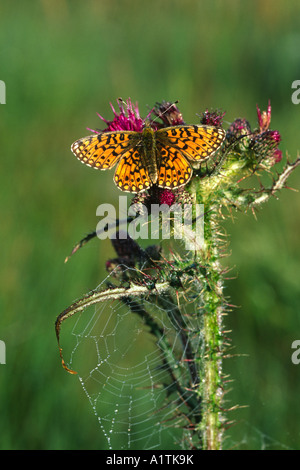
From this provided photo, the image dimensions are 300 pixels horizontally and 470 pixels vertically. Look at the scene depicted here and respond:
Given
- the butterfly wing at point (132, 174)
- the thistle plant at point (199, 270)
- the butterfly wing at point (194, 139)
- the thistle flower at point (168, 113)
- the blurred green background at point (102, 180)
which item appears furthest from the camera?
the blurred green background at point (102, 180)

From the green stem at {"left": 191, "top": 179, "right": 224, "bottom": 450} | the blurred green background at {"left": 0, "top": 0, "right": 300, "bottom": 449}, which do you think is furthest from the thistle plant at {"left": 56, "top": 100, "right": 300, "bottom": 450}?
the blurred green background at {"left": 0, "top": 0, "right": 300, "bottom": 449}

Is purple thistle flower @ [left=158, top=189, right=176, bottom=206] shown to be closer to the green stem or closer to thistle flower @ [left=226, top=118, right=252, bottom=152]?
the green stem

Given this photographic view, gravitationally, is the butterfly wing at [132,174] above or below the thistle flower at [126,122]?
below

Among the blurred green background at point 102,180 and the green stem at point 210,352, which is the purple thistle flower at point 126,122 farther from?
the blurred green background at point 102,180

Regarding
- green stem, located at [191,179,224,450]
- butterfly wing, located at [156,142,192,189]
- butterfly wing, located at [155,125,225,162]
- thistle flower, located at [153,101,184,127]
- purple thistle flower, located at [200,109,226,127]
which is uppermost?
thistle flower, located at [153,101,184,127]

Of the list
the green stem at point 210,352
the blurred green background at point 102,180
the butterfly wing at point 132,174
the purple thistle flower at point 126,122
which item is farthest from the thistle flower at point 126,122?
A: the blurred green background at point 102,180

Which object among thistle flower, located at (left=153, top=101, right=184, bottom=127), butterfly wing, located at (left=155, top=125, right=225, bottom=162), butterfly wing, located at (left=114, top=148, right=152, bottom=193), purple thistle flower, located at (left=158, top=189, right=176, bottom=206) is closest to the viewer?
purple thistle flower, located at (left=158, top=189, right=176, bottom=206)

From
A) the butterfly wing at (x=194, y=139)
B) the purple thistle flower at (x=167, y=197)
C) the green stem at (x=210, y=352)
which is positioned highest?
the butterfly wing at (x=194, y=139)

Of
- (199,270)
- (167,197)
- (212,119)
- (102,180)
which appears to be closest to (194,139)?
(212,119)
